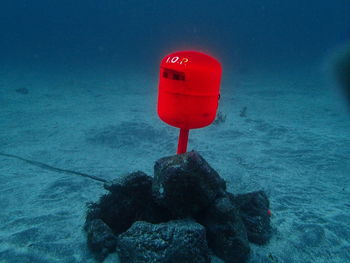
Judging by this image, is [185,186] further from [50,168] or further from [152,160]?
[50,168]

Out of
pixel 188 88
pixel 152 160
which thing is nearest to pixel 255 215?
pixel 188 88

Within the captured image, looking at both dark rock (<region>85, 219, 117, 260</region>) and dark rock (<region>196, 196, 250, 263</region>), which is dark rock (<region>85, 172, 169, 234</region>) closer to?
dark rock (<region>85, 219, 117, 260</region>)

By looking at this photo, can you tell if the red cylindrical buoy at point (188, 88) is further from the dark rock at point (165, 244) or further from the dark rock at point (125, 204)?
the dark rock at point (165, 244)

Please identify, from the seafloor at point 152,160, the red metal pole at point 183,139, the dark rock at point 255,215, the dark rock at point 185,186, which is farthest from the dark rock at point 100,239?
the dark rock at point 255,215

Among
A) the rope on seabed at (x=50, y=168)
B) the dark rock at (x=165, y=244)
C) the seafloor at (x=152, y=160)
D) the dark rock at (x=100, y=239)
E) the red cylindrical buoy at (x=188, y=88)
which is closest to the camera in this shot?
the dark rock at (x=165, y=244)

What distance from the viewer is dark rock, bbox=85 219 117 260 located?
304cm

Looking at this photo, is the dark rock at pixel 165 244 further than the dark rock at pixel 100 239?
No

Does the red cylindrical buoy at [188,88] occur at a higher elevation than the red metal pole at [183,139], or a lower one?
higher

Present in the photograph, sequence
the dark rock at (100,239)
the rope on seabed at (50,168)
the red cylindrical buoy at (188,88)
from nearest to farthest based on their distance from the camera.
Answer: the red cylindrical buoy at (188,88)
the dark rock at (100,239)
the rope on seabed at (50,168)

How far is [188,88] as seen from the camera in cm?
284

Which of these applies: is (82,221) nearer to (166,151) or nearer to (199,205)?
(199,205)

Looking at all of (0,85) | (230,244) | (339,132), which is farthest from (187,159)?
(0,85)

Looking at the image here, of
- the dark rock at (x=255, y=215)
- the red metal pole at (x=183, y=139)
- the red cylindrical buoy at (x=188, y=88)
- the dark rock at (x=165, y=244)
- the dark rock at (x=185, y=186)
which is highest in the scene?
the red cylindrical buoy at (x=188, y=88)

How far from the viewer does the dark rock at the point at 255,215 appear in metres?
3.40
